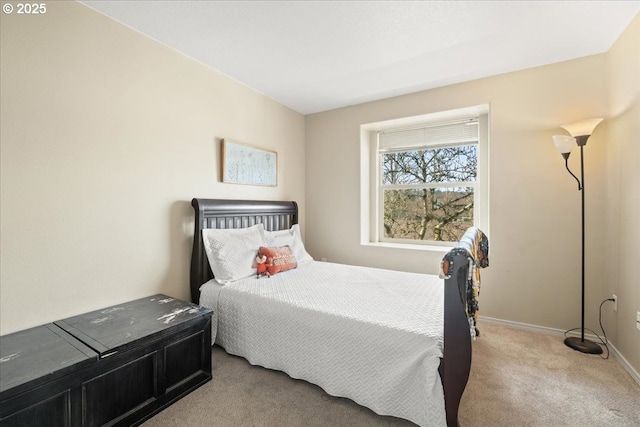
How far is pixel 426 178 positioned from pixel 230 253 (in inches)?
98.5

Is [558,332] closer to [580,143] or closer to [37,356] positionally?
[580,143]

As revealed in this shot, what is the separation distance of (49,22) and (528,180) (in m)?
3.91

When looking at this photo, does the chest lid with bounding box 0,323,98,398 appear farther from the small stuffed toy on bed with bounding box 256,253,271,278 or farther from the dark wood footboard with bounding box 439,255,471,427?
the dark wood footboard with bounding box 439,255,471,427

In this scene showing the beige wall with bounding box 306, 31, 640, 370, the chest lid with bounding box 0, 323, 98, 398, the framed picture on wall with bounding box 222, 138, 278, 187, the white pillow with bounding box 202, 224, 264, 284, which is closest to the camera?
the chest lid with bounding box 0, 323, 98, 398

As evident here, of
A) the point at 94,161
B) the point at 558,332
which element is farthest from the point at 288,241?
the point at 558,332

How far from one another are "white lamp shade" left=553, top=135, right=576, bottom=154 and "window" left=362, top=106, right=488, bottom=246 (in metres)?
0.78

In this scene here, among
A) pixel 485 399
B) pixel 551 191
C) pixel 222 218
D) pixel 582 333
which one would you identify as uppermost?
pixel 551 191

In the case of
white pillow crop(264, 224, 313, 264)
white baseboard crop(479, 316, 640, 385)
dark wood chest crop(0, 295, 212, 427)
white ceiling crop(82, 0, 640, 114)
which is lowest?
white baseboard crop(479, 316, 640, 385)

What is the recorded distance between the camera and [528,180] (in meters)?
2.68

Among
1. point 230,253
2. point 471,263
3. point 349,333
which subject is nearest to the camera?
point 471,263

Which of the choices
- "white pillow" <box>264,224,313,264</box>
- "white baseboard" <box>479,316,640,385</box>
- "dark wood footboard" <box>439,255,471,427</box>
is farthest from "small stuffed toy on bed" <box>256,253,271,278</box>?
"white baseboard" <box>479,316,640,385</box>

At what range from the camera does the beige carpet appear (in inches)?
60.9

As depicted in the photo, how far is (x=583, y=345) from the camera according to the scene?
2305 millimetres

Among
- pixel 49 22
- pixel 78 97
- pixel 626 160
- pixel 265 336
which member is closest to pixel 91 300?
pixel 265 336
